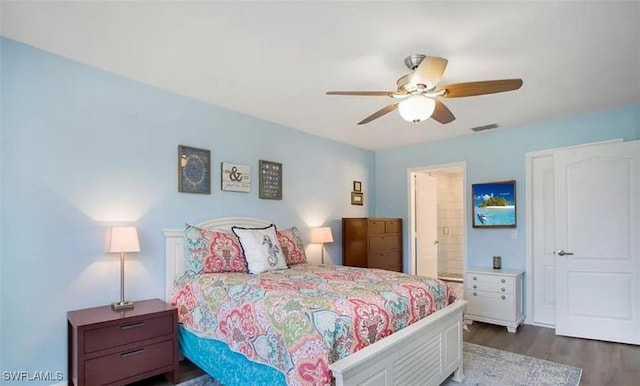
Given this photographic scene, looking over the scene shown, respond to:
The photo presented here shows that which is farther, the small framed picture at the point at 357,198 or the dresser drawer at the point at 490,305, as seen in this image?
the small framed picture at the point at 357,198

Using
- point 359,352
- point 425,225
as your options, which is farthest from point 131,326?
point 425,225

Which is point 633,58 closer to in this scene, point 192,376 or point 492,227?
point 492,227

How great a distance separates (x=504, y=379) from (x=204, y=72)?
3393mm

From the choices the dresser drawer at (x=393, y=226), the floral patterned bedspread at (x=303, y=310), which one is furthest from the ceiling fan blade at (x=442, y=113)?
the dresser drawer at (x=393, y=226)

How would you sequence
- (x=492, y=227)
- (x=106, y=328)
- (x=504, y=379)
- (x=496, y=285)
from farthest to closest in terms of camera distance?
(x=492, y=227), (x=496, y=285), (x=504, y=379), (x=106, y=328)

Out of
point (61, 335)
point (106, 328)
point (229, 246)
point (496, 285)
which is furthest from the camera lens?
point (496, 285)

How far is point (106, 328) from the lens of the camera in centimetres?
238

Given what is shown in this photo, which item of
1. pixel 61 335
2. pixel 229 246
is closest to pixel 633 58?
pixel 229 246

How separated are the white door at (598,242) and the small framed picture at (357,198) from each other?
2.60m

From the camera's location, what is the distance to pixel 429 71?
7.10 feet

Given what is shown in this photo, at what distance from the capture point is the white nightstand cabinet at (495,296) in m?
4.05

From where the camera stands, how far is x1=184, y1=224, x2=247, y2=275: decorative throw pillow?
9.88 ft

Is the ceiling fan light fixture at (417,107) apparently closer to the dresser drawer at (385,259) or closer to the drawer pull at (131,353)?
the drawer pull at (131,353)

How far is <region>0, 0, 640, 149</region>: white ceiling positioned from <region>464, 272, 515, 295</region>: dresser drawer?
2.02 m
